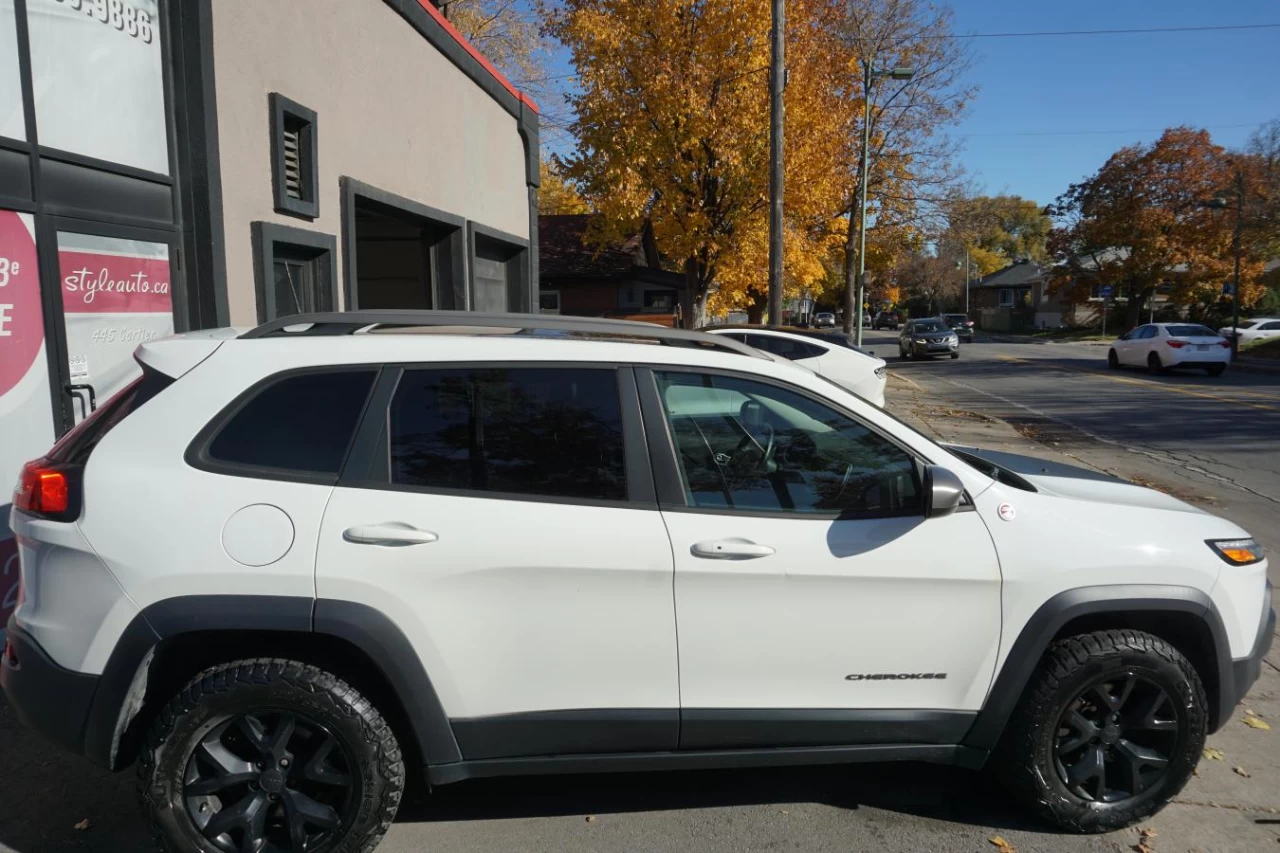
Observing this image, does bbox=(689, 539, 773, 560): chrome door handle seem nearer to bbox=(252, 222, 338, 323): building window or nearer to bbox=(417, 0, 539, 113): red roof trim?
bbox=(252, 222, 338, 323): building window

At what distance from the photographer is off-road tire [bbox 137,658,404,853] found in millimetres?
2803

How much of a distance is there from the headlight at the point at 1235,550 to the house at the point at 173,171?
433cm

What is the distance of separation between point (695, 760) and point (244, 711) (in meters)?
1.45

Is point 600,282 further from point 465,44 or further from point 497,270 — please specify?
point 465,44

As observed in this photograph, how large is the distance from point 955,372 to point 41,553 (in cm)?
2663

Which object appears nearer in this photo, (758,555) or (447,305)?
(758,555)

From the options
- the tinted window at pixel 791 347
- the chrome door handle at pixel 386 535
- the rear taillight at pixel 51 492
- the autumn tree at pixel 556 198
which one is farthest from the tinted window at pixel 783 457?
the autumn tree at pixel 556 198

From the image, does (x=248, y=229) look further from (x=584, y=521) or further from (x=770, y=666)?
(x=770, y=666)

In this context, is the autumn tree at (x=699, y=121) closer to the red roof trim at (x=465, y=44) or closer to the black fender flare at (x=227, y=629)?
the red roof trim at (x=465, y=44)

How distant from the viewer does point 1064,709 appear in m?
3.15

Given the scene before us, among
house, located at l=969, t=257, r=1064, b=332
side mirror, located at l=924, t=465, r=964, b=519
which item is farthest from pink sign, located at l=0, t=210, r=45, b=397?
house, located at l=969, t=257, r=1064, b=332

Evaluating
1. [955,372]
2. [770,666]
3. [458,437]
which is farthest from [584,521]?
[955,372]

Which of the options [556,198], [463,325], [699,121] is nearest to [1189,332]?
[699,121]

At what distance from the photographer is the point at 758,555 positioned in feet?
9.65
